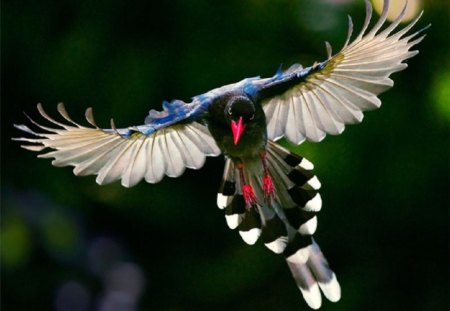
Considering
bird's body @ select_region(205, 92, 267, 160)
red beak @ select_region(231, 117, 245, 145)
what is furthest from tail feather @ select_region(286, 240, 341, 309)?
red beak @ select_region(231, 117, 245, 145)

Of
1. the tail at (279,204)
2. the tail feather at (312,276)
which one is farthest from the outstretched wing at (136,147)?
the tail feather at (312,276)

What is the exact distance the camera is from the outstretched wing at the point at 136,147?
1648 millimetres

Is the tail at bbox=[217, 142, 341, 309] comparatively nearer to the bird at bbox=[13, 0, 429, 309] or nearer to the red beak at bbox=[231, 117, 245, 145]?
the bird at bbox=[13, 0, 429, 309]

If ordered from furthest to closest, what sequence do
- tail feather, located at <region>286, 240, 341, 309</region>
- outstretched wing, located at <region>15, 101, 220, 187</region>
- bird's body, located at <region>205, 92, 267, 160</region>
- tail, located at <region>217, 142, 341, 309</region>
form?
tail feather, located at <region>286, 240, 341, 309</region>
tail, located at <region>217, 142, 341, 309</region>
bird's body, located at <region>205, 92, 267, 160</region>
outstretched wing, located at <region>15, 101, 220, 187</region>

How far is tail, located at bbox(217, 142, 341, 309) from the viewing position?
6.34ft

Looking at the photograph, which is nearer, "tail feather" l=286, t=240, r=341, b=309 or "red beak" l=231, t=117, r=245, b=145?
"red beak" l=231, t=117, r=245, b=145

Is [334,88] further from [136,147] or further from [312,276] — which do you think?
[312,276]

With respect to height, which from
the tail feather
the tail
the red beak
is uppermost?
the red beak

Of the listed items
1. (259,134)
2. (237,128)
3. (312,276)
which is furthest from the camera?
(312,276)

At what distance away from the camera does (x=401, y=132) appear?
3369mm

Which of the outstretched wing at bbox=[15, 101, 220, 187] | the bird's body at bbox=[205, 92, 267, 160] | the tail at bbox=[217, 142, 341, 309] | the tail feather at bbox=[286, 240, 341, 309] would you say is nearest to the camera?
the outstretched wing at bbox=[15, 101, 220, 187]

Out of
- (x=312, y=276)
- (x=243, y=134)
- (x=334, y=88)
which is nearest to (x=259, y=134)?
(x=243, y=134)

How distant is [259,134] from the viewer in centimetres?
181

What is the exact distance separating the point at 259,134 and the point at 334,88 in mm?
186
